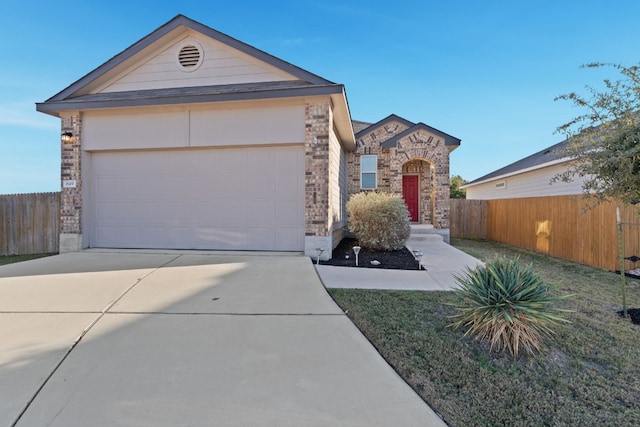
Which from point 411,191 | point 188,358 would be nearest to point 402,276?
point 188,358

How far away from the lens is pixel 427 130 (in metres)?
12.4

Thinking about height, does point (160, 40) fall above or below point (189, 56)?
above

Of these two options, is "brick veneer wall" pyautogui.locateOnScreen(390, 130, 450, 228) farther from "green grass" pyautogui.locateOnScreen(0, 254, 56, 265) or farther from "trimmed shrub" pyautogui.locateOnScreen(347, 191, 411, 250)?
"green grass" pyautogui.locateOnScreen(0, 254, 56, 265)

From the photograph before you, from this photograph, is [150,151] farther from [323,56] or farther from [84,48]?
[323,56]

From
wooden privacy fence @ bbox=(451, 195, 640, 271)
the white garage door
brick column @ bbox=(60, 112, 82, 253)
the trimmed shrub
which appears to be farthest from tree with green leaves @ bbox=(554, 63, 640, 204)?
brick column @ bbox=(60, 112, 82, 253)

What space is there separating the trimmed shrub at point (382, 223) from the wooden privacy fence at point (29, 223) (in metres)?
9.34

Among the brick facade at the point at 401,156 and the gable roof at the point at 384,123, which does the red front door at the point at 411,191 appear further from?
the gable roof at the point at 384,123

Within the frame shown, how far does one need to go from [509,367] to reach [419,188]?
11.8 metres

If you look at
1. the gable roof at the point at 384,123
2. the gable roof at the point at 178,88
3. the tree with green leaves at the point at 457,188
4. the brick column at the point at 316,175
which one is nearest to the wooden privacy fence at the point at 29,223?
the gable roof at the point at 178,88

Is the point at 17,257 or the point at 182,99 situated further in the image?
the point at 17,257

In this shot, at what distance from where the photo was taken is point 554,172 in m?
12.9

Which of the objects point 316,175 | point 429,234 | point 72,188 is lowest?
point 429,234

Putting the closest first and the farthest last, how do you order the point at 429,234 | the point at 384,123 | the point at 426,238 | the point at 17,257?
the point at 17,257, the point at 426,238, the point at 429,234, the point at 384,123

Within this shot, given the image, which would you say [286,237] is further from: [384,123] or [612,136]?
[384,123]
